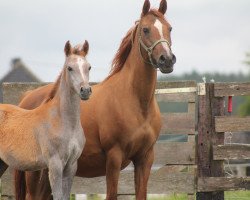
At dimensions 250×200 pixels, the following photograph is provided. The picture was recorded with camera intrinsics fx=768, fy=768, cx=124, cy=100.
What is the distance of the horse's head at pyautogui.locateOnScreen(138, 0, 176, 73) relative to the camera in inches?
282

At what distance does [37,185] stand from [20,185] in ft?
0.72

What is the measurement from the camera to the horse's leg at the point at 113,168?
7.51 metres

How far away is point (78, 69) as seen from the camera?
6809 mm

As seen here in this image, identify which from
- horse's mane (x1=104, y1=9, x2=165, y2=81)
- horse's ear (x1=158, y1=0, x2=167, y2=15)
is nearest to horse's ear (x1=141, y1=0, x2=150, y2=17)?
horse's ear (x1=158, y1=0, x2=167, y2=15)

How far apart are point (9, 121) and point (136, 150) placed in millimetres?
1281

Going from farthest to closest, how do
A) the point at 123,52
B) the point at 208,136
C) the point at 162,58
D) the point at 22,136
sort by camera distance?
the point at 208,136 → the point at 123,52 → the point at 22,136 → the point at 162,58

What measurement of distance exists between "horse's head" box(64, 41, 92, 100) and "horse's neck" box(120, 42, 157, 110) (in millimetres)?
779

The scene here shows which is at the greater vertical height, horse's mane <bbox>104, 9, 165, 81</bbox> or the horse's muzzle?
horse's mane <bbox>104, 9, 165, 81</bbox>

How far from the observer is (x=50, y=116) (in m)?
7.16

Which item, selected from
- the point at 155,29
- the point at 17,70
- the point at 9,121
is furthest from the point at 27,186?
the point at 17,70

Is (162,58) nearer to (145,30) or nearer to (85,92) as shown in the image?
(145,30)

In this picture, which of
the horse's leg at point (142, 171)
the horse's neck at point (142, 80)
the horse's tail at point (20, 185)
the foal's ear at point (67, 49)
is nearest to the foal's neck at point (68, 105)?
the foal's ear at point (67, 49)

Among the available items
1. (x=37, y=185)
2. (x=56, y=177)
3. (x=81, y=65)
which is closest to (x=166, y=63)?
(x=81, y=65)

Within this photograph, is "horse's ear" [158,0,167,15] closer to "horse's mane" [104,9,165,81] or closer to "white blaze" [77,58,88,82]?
"horse's mane" [104,9,165,81]
